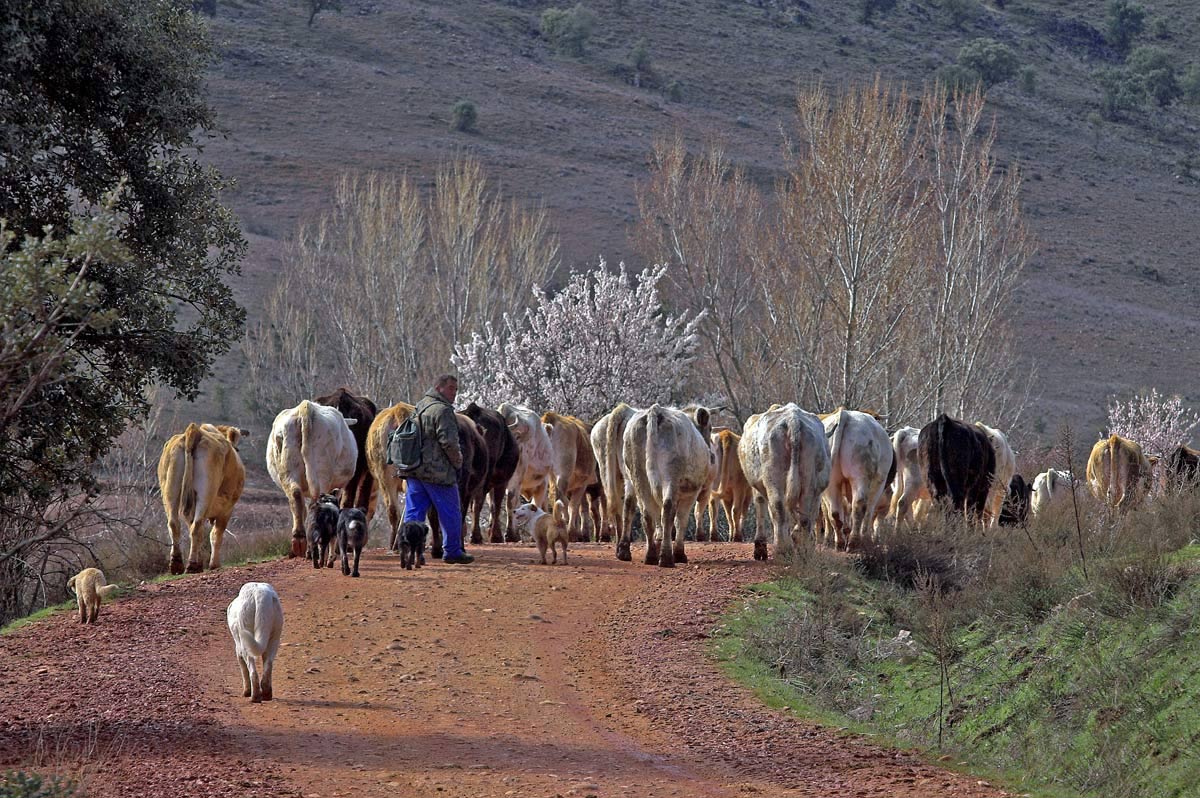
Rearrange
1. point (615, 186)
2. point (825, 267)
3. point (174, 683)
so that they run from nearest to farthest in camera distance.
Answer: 1. point (174, 683)
2. point (825, 267)
3. point (615, 186)

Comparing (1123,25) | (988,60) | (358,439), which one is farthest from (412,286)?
(1123,25)

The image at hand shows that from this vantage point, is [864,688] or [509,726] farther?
[864,688]

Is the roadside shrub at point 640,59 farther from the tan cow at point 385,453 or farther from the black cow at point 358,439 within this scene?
the tan cow at point 385,453

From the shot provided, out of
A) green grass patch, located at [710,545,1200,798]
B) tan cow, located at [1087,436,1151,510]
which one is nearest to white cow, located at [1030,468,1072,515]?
tan cow, located at [1087,436,1151,510]

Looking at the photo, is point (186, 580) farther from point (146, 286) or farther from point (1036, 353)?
point (1036, 353)

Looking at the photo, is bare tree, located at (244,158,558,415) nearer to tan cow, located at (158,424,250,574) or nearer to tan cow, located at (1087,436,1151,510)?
tan cow, located at (1087,436,1151,510)

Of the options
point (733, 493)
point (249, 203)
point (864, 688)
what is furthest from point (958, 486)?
point (249, 203)

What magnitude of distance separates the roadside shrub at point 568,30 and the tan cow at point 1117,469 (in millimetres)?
90015

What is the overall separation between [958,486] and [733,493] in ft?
12.3

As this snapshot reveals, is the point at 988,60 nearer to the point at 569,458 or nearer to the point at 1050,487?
the point at 1050,487

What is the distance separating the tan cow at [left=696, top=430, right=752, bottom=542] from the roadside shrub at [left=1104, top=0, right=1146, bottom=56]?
381 feet

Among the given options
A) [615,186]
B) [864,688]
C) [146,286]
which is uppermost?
[615,186]

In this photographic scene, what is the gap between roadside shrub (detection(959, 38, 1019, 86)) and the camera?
113 metres

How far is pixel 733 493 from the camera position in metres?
24.0
